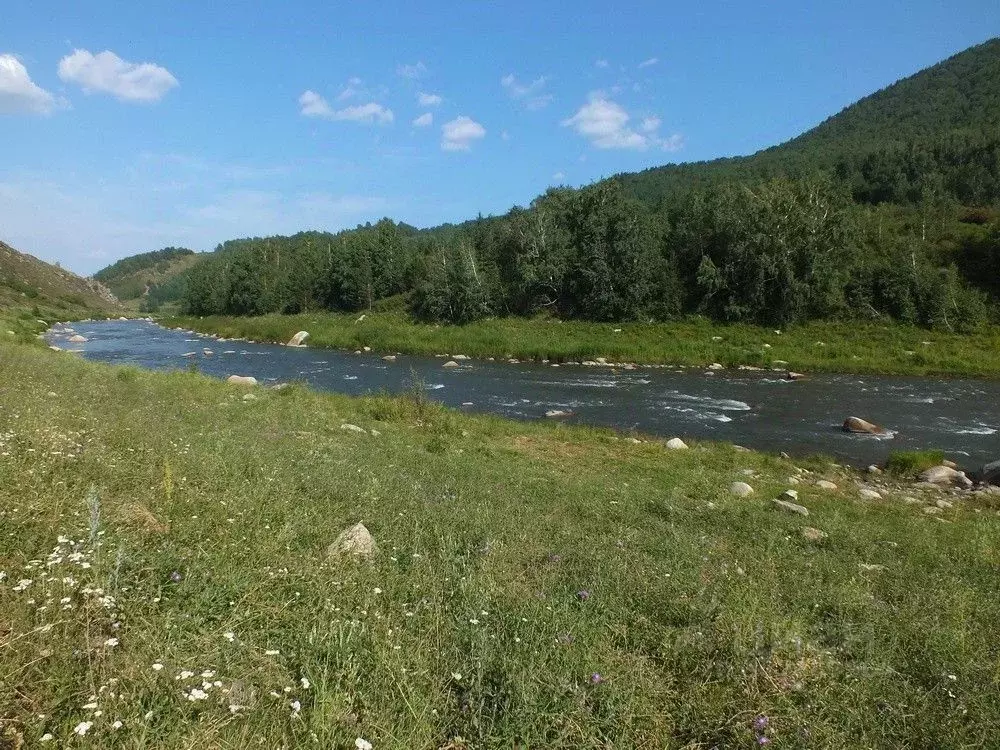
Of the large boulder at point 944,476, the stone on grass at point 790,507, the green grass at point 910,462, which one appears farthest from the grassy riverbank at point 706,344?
the stone on grass at point 790,507

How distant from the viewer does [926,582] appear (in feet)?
24.5

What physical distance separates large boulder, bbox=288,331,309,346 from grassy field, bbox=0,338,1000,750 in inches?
1920

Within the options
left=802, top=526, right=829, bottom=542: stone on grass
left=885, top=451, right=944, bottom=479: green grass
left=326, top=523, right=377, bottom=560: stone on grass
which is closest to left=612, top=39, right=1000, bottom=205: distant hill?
left=885, top=451, right=944, bottom=479: green grass

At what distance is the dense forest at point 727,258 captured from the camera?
47969 millimetres

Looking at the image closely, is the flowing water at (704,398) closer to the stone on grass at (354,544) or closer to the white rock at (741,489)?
the white rock at (741,489)

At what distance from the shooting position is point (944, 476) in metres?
16.2

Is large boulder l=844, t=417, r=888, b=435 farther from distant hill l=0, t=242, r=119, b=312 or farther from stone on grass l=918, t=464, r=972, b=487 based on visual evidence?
distant hill l=0, t=242, r=119, b=312

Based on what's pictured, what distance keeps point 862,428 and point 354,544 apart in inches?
851

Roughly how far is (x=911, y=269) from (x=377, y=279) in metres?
57.2

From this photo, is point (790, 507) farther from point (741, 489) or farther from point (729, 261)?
point (729, 261)

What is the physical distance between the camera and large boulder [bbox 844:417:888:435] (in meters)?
21.9

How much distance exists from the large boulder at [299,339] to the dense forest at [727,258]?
11816mm

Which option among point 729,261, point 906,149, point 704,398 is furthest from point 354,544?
point 906,149

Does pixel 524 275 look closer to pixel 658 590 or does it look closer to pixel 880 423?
pixel 880 423
